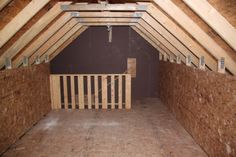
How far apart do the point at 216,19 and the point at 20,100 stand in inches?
143

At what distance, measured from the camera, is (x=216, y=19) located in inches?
89.0

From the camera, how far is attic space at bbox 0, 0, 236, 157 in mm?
2676

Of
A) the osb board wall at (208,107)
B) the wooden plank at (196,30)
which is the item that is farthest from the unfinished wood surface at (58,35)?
the osb board wall at (208,107)

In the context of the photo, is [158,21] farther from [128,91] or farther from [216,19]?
[128,91]

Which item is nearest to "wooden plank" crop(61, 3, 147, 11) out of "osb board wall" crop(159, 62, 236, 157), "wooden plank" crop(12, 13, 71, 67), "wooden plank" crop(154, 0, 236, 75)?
"wooden plank" crop(12, 13, 71, 67)

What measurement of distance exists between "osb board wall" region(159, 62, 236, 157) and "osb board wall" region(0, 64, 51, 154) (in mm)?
3274

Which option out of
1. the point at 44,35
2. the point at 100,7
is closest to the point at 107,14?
the point at 100,7

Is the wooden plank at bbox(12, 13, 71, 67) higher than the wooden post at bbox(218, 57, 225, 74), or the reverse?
the wooden plank at bbox(12, 13, 71, 67)

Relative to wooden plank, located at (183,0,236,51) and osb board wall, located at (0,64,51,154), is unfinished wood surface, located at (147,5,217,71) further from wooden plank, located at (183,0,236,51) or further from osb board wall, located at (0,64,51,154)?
osb board wall, located at (0,64,51,154)

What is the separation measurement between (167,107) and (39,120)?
11.5ft

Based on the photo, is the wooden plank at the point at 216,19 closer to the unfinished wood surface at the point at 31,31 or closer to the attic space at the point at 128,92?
the attic space at the point at 128,92

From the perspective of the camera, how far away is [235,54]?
9.05 ft

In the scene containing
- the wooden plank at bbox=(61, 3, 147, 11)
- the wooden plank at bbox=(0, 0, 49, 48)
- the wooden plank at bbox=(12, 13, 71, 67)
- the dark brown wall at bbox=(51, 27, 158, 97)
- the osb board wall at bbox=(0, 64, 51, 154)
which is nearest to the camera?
the wooden plank at bbox=(0, 0, 49, 48)

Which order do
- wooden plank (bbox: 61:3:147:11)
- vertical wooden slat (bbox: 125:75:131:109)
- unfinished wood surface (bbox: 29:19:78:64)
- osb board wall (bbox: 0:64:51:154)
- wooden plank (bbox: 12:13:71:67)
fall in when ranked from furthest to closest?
vertical wooden slat (bbox: 125:75:131:109) → unfinished wood surface (bbox: 29:19:78:64) → wooden plank (bbox: 12:13:71:67) → wooden plank (bbox: 61:3:147:11) → osb board wall (bbox: 0:64:51:154)
